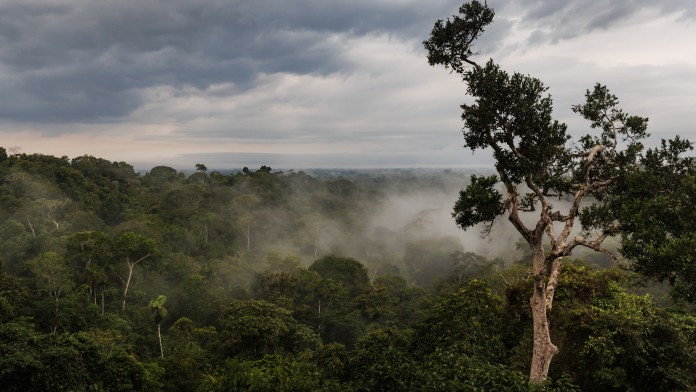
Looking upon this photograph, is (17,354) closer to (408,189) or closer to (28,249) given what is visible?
(28,249)

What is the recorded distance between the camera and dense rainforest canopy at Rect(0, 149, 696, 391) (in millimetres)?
11094

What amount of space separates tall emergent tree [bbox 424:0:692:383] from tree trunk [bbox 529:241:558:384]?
0.9 inches

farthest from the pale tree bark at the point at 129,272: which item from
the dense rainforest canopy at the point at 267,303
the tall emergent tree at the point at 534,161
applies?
the tall emergent tree at the point at 534,161

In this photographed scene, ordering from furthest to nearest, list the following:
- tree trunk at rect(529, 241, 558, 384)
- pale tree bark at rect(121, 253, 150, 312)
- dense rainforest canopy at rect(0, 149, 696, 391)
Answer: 1. pale tree bark at rect(121, 253, 150, 312)
2. dense rainforest canopy at rect(0, 149, 696, 391)
3. tree trunk at rect(529, 241, 558, 384)

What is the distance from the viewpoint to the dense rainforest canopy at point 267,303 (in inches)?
437

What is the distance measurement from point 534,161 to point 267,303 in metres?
20.1

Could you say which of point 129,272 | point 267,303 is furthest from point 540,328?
point 129,272

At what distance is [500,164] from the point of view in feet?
35.2

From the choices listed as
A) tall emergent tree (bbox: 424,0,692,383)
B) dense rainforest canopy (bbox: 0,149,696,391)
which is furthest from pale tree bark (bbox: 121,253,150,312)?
tall emergent tree (bbox: 424,0,692,383)

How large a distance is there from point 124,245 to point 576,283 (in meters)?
32.9

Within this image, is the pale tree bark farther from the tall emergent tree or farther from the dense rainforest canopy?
the tall emergent tree

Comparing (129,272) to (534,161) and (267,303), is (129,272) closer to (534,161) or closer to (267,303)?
(267,303)

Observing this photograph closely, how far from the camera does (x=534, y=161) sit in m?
10.7

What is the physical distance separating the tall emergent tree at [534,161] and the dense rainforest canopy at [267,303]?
9.68ft
